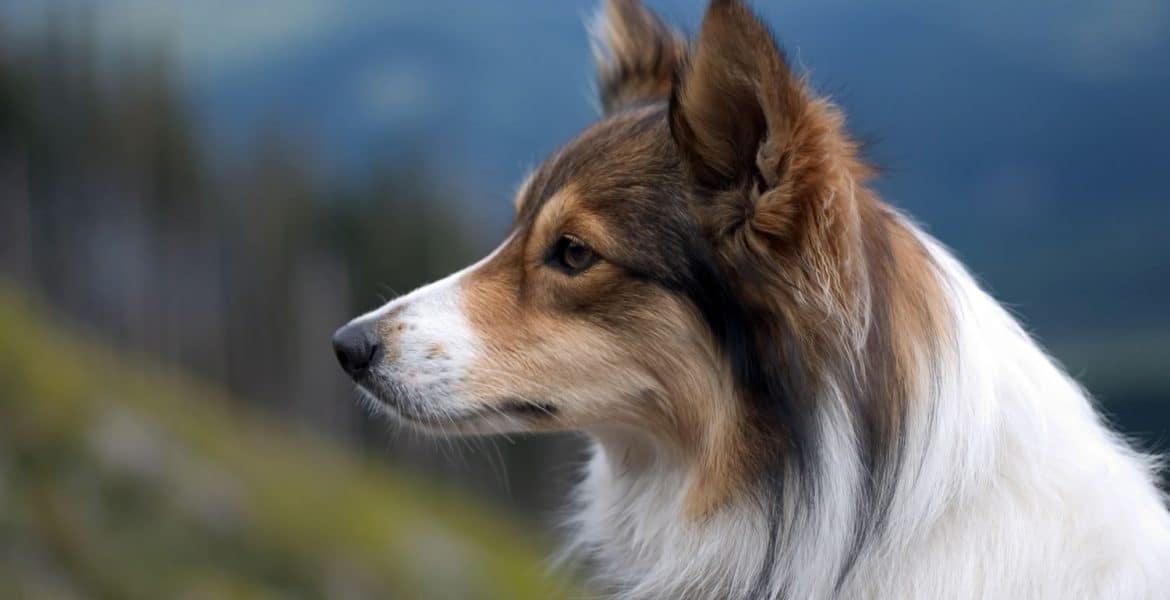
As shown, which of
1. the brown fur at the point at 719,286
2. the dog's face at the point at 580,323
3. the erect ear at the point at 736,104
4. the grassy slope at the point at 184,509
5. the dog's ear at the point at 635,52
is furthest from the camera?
the grassy slope at the point at 184,509


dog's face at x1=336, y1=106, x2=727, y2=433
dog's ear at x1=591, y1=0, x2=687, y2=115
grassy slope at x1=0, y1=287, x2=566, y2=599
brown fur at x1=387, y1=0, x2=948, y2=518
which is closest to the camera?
brown fur at x1=387, y1=0, x2=948, y2=518

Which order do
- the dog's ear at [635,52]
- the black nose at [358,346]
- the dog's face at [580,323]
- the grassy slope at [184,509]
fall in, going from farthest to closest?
the grassy slope at [184,509]
the dog's ear at [635,52]
the black nose at [358,346]
the dog's face at [580,323]

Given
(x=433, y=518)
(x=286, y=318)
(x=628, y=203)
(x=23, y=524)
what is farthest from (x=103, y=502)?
(x=286, y=318)

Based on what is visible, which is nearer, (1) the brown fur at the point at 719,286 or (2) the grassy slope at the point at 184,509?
(1) the brown fur at the point at 719,286

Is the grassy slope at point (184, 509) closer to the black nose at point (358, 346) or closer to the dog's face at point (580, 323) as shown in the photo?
the dog's face at point (580, 323)

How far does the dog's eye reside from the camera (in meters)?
2.82

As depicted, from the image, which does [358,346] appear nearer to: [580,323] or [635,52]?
[580,323]

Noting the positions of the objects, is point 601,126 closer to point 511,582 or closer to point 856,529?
point 856,529

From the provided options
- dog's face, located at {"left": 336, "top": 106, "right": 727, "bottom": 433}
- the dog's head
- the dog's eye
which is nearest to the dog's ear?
the dog's head

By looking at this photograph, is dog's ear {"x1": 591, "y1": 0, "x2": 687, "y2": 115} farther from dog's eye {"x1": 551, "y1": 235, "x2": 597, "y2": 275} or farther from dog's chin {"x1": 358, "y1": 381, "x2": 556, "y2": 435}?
dog's chin {"x1": 358, "y1": 381, "x2": 556, "y2": 435}

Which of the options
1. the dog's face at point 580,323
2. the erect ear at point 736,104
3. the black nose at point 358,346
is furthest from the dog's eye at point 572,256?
the black nose at point 358,346

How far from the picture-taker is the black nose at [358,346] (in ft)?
9.36

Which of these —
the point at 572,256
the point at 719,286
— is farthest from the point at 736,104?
the point at 572,256

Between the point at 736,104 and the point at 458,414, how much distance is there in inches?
40.1
